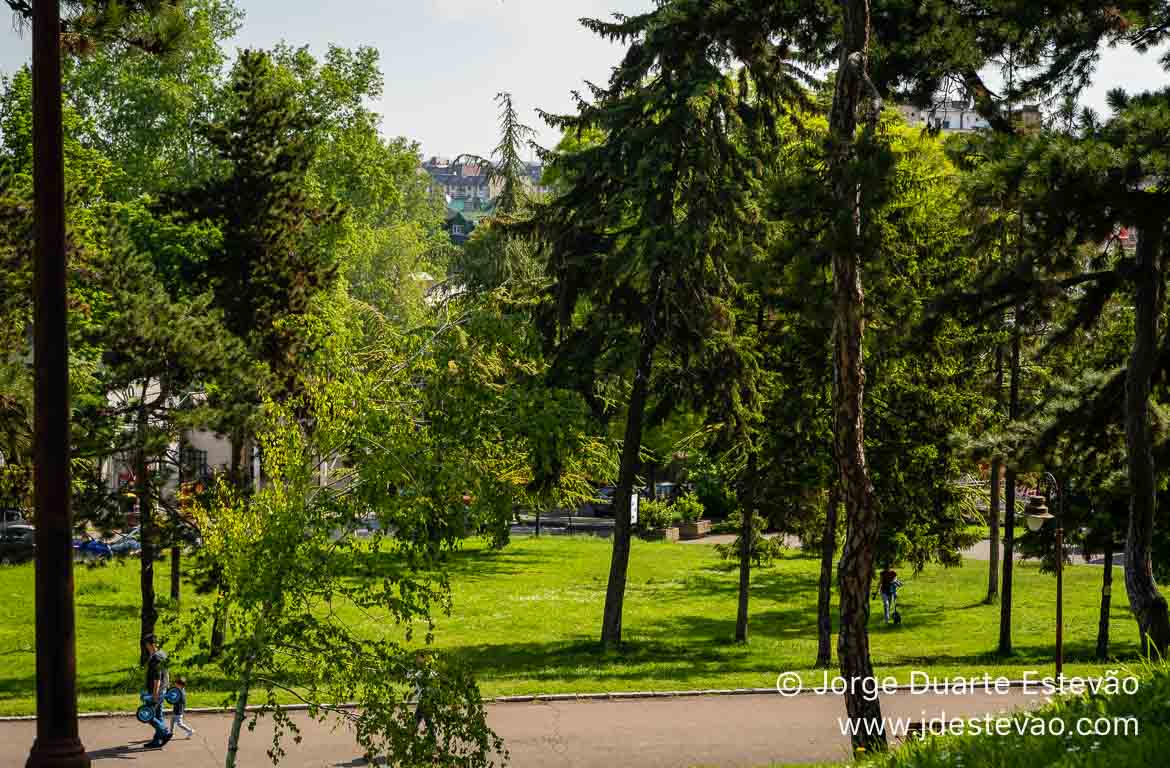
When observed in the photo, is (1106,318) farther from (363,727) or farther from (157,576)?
(157,576)

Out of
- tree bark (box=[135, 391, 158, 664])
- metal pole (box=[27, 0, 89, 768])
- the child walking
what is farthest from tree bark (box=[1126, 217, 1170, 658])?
tree bark (box=[135, 391, 158, 664])

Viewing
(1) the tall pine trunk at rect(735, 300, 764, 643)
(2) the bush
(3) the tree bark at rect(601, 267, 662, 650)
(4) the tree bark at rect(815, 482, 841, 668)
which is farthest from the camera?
(2) the bush

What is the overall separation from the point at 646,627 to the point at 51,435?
25.5 m

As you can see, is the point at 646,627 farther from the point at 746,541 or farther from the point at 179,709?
the point at 179,709

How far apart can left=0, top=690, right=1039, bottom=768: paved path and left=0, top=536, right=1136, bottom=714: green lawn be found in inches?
49.9

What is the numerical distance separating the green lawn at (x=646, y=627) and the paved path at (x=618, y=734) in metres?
1.27

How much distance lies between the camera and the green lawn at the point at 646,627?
2369 centimetres

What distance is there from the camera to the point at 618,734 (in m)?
18.3

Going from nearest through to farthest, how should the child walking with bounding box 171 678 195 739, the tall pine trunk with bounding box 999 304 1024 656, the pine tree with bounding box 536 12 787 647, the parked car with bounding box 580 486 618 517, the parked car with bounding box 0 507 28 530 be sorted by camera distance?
1. the child walking with bounding box 171 678 195 739
2. the pine tree with bounding box 536 12 787 647
3. the tall pine trunk with bounding box 999 304 1024 656
4. the parked car with bounding box 0 507 28 530
5. the parked car with bounding box 580 486 618 517

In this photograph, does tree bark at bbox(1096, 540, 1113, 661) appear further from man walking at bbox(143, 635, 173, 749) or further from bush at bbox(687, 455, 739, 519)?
bush at bbox(687, 455, 739, 519)

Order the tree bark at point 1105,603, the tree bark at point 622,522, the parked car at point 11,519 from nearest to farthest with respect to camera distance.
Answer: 1. the tree bark at point 1105,603
2. the tree bark at point 622,522
3. the parked car at point 11,519

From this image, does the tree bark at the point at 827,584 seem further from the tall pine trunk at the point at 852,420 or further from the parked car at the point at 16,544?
the parked car at the point at 16,544

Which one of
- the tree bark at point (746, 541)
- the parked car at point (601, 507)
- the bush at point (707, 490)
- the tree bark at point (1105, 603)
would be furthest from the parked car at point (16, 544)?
the tree bark at point (1105, 603)

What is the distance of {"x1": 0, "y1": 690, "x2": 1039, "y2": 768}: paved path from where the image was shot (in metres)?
17.0
